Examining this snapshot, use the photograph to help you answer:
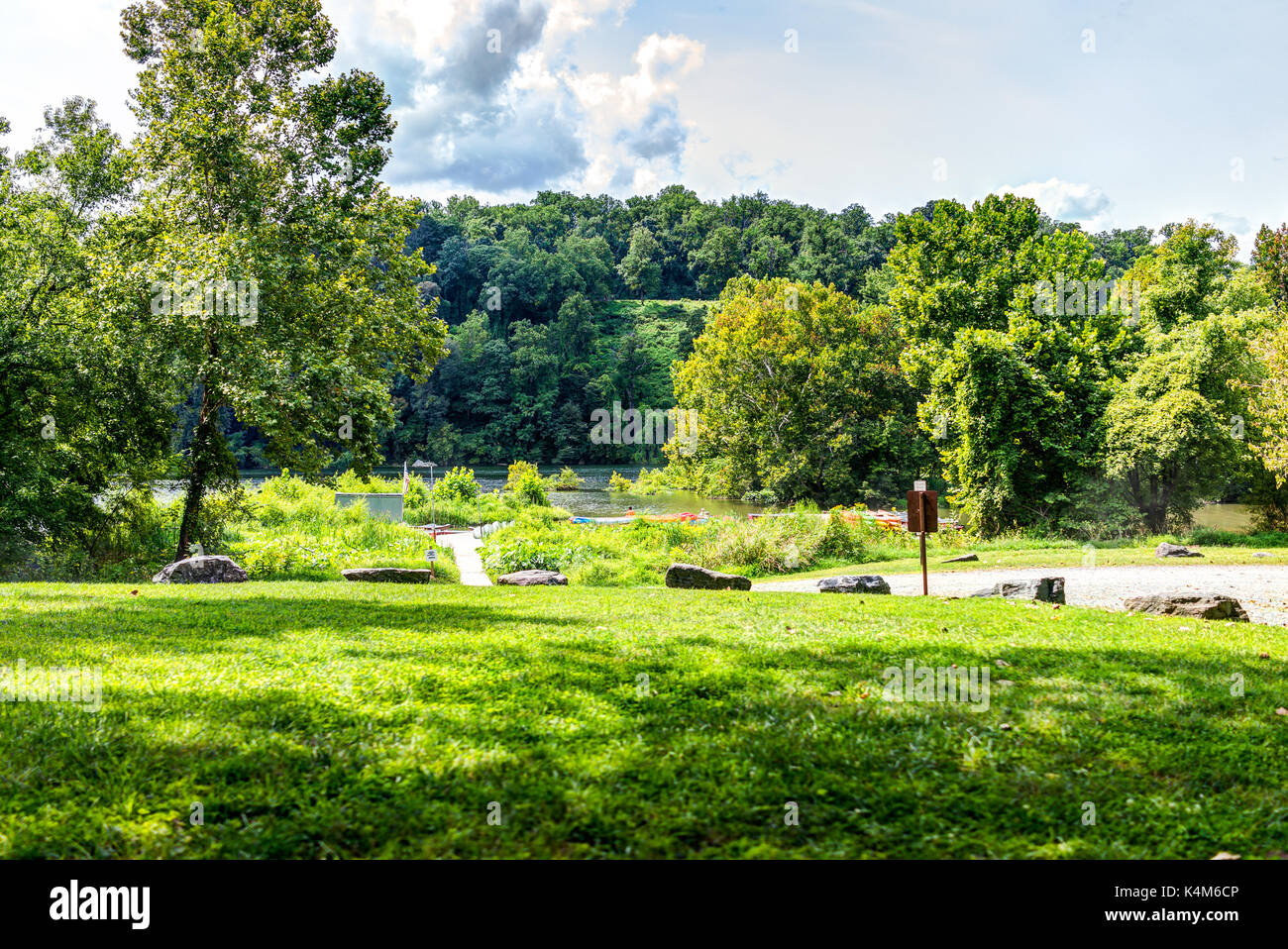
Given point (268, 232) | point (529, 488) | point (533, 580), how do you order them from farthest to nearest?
point (529, 488) < point (268, 232) < point (533, 580)

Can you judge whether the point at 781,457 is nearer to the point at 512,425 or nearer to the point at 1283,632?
the point at 1283,632

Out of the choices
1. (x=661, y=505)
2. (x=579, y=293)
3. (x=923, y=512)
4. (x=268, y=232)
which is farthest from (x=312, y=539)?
(x=579, y=293)

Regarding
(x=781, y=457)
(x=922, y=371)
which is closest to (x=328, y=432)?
(x=922, y=371)

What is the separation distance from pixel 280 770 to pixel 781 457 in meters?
38.8

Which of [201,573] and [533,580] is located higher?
[201,573]

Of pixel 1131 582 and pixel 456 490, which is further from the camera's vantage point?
pixel 456 490

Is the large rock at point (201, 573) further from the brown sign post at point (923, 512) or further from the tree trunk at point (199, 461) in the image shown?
the brown sign post at point (923, 512)

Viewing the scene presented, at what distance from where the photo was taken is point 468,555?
829 inches

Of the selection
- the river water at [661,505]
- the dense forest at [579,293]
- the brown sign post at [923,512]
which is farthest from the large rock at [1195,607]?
the dense forest at [579,293]

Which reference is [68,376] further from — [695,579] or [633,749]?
[633,749]

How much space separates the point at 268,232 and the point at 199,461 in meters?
5.45

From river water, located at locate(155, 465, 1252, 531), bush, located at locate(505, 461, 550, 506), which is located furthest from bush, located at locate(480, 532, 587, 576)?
river water, located at locate(155, 465, 1252, 531)

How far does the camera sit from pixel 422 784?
388 cm

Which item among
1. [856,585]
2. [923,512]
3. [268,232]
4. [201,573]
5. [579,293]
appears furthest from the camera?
[579,293]
